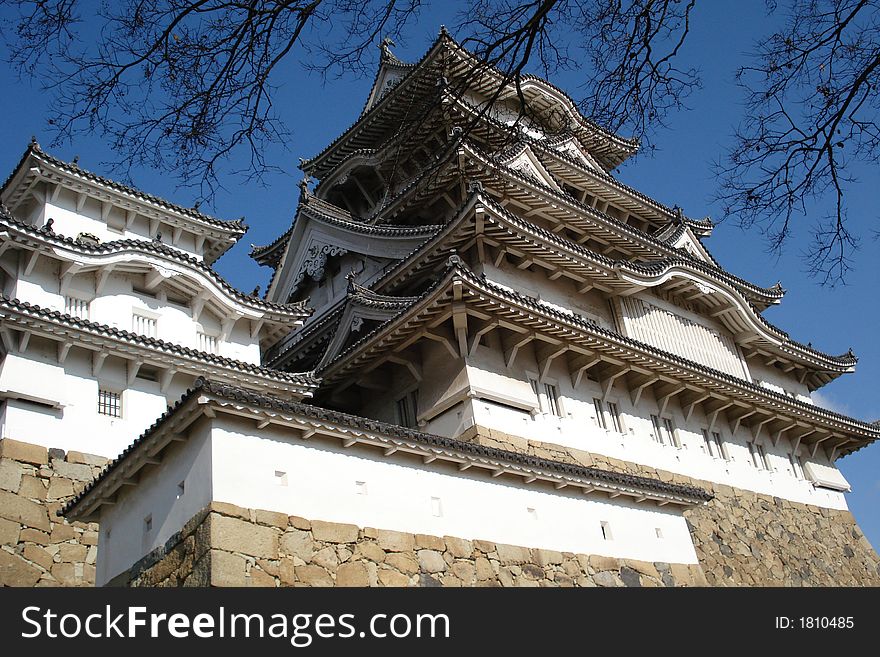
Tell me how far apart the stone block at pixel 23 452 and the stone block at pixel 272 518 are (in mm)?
6684

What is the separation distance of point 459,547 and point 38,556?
732 cm

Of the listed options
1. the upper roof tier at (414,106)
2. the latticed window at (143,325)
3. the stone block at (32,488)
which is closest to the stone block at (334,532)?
the stone block at (32,488)

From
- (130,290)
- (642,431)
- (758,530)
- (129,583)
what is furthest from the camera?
(758,530)

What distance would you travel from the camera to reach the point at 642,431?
62.8 feet

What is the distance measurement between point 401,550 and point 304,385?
312 inches

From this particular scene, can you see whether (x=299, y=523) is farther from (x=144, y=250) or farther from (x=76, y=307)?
(x=144, y=250)

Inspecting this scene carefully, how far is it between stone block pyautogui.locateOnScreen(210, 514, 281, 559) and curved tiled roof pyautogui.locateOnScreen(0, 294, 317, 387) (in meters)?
7.44

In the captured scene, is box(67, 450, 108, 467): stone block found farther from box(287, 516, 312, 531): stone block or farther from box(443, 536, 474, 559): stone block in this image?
box(443, 536, 474, 559): stone block

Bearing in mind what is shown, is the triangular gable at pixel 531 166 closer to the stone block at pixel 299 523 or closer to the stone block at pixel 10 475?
the stone block at pixel 10 475

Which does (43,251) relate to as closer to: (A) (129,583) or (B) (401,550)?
(A) (129,583)

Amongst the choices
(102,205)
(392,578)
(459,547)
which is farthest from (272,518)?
(102,205)

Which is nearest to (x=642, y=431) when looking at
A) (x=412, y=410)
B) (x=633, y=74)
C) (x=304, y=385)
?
(x=412, y=410)

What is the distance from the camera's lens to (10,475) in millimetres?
13219

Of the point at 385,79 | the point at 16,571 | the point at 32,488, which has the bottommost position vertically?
the point at 16,571
